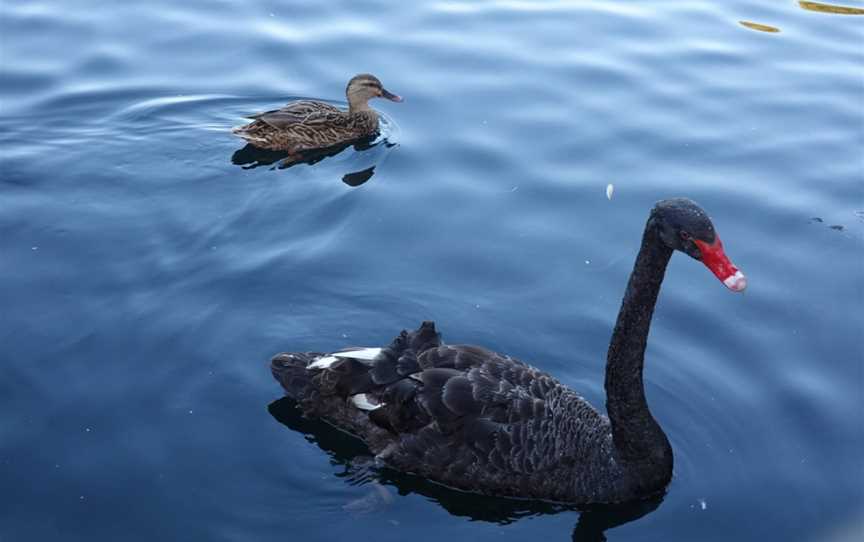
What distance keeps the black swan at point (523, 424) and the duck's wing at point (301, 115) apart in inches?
137

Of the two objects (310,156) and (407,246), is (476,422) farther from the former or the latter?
(310,156)

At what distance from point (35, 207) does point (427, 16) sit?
4741mm

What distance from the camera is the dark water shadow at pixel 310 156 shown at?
8336 millimetres

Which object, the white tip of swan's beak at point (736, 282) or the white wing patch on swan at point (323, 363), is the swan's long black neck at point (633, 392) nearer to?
the white tip of swan's beak at point (736, 282)

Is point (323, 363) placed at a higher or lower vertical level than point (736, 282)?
lower

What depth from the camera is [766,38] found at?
34.9 feet

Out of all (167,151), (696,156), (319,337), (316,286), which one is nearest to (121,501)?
(319,337)

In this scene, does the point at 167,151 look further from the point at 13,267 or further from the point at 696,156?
the point at 696,156

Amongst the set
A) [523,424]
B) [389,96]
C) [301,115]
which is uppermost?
[389,96]

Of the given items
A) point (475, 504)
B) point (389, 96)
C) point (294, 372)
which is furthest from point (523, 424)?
point (389, 96)

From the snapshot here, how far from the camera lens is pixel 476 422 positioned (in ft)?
17.2

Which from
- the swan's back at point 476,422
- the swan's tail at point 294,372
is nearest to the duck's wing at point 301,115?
the swan's tail at point 294,372

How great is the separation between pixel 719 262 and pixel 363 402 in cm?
184

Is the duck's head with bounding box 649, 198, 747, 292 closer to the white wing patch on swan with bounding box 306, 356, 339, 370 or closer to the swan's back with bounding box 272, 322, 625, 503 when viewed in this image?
the swan's back with bounding box 272, 322, 625, 503
